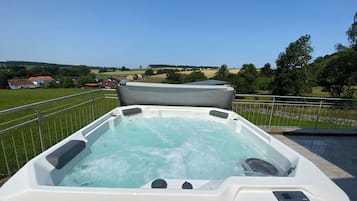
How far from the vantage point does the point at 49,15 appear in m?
6.12

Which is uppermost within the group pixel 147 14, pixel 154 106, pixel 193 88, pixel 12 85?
pixel 147 14

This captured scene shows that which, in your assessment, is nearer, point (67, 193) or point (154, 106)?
point (67, 193)

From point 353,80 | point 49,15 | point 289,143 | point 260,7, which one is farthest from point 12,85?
point 353,80

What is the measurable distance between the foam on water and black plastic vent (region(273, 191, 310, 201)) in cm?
A: 97

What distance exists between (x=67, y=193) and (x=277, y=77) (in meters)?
25.5

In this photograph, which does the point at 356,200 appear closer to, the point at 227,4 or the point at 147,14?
the point at 227,4

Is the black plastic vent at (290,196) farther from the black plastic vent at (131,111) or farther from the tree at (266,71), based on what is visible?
the tree at (266,71)

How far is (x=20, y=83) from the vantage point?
19766 mm

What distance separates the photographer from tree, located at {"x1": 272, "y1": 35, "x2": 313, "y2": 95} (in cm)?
2161

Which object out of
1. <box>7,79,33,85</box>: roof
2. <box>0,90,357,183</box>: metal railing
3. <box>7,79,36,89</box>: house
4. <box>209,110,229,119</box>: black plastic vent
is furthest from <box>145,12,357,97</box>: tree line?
<box>7,79,33,85</box>: roof

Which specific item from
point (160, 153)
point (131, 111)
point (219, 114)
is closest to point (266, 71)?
point (219, 114)

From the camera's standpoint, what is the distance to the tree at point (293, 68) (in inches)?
851

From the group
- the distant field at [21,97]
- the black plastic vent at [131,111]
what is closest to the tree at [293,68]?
the distant field at [21,97]

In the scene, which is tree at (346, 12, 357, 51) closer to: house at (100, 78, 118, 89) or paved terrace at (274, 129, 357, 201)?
paved terrace at (274, 129, 357, 201)
